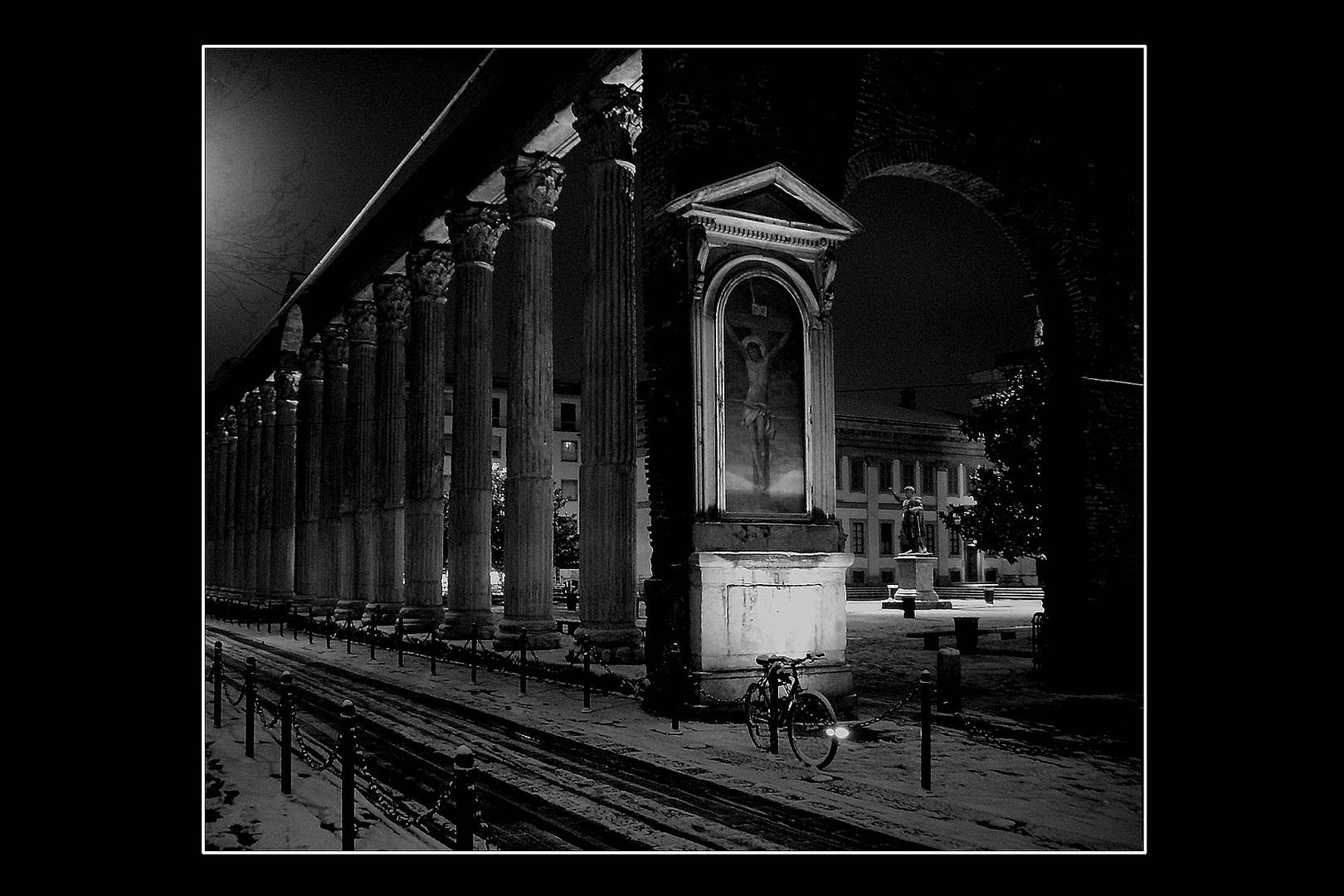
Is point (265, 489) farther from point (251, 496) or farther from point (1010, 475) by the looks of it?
point (1010, 475)

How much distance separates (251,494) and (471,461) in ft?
121

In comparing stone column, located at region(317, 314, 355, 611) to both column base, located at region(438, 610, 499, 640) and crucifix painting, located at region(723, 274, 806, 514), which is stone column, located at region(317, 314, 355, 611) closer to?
column base, located at region(438, 610, 499, 640)

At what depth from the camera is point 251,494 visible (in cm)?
5778

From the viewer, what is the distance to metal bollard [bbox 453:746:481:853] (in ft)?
19.5

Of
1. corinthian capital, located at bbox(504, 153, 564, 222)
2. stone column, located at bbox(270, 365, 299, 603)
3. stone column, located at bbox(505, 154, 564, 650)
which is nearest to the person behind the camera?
stone column, located at bbox(505, 154, 564, 650)

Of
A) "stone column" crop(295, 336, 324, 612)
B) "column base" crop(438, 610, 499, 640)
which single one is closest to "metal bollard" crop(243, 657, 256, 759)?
"column base" crop(438, 610, 499, 640)

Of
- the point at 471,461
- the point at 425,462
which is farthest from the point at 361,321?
the point at 471,461

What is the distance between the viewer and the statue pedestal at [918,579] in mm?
51656

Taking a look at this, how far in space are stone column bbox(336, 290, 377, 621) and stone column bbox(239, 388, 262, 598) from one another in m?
20.0

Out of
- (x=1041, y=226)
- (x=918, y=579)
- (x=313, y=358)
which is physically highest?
(x=313, y=358)

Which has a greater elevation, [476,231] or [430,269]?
[476,231]

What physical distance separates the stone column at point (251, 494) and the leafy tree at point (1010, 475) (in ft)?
119

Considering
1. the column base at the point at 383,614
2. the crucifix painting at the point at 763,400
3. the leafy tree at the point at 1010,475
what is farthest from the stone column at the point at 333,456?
the crucifix painting at the point at 763,400
